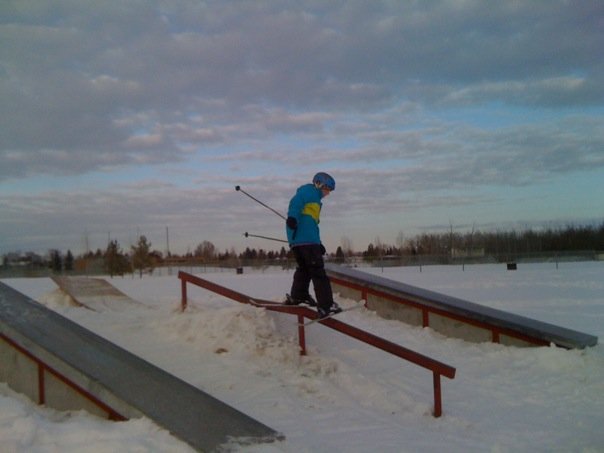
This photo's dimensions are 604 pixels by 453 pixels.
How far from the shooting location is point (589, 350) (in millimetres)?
8758

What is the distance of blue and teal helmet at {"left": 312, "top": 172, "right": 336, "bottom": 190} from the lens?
8195mm

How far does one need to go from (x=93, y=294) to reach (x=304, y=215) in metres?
5.41

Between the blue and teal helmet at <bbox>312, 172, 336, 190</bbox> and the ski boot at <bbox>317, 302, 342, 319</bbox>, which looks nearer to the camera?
the ski boot at <bbox>317, 302, 342, 319</bbox>

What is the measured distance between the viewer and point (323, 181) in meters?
8.20

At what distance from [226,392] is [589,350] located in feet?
18.3

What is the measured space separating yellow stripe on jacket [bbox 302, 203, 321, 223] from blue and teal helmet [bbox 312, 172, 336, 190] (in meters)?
0.34

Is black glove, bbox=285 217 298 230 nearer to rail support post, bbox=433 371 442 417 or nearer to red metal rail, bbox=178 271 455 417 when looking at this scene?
red metal rail, bbox=178 271 455 417

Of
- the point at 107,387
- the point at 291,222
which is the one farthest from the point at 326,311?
the point at 107,387

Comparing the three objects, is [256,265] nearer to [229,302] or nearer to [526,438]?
[229,302]

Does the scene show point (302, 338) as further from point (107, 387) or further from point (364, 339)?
point (107, 387)

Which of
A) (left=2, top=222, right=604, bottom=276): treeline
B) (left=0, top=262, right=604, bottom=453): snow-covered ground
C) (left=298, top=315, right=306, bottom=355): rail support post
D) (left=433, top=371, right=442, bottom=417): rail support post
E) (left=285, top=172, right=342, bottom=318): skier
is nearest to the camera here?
(left=0, top=262, right=604, bottom=453): snow-covered ground

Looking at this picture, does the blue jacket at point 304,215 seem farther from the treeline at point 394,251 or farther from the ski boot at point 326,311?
the treeline at point 394,251

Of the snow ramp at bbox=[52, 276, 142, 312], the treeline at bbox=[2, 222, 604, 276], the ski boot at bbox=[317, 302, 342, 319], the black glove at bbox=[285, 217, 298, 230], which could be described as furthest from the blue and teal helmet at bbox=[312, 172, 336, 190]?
the treeline at bbox=[2, 222, 604, 276]

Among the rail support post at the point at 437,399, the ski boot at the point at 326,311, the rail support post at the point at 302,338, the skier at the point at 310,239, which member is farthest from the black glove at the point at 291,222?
the rail support post at the point at 437,399
